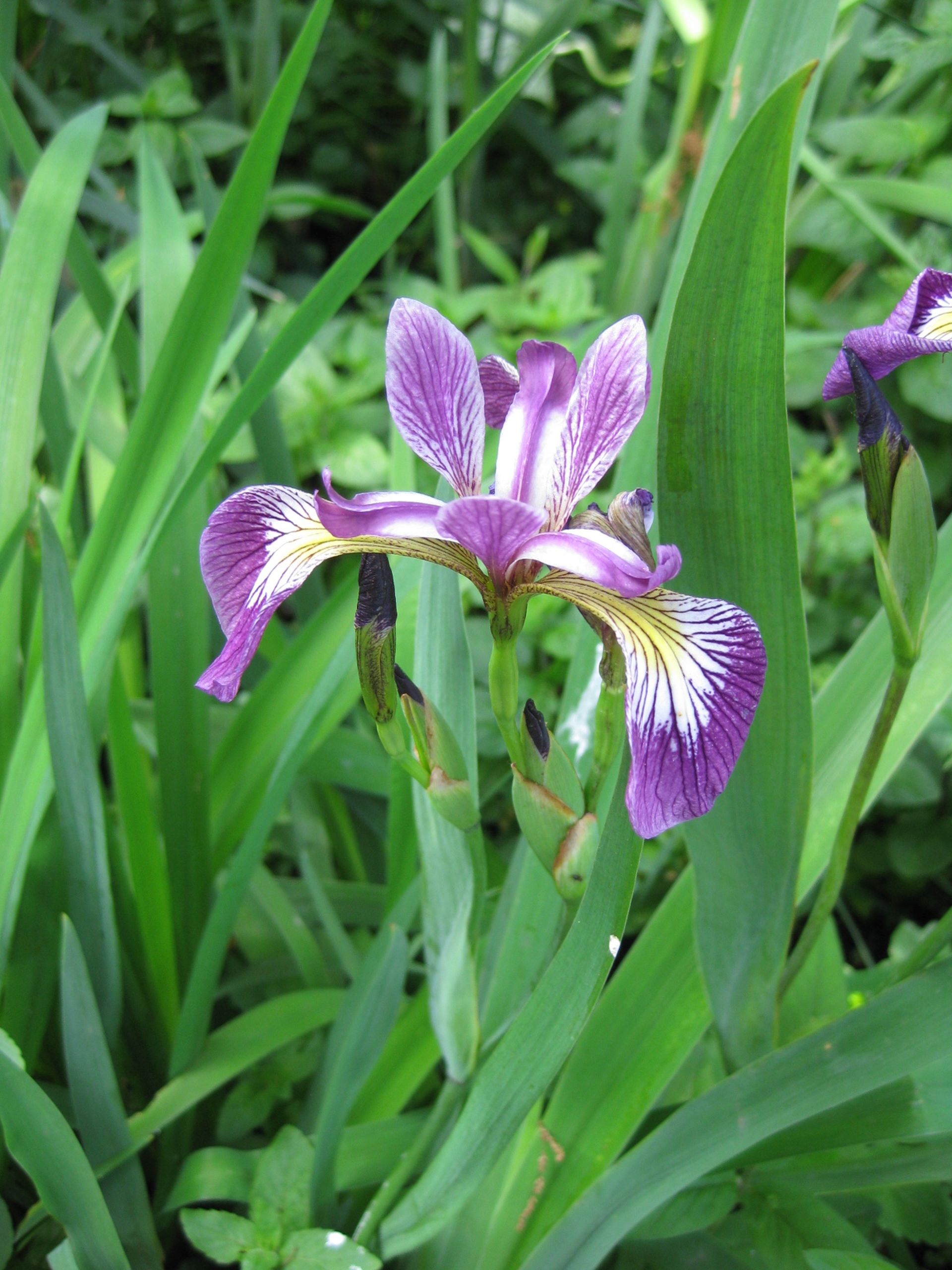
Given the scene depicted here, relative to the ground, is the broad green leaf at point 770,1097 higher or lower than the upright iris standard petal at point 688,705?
lower

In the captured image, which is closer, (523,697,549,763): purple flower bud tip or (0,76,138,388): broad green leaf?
(523,697,549,763): purple flower bud tip

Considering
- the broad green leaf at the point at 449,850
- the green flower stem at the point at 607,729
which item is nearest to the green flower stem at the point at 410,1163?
the broad green leaf at the point at 449,850

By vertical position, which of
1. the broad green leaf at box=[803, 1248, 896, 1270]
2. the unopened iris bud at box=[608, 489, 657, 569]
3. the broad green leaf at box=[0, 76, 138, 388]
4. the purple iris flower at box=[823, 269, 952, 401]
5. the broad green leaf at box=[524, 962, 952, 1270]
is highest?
the broad green leaf at box=[0, 76, 138, 388]

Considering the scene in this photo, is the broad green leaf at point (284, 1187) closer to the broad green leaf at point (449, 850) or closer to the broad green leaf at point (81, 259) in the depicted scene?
the broad green leaf at point (449, 850)

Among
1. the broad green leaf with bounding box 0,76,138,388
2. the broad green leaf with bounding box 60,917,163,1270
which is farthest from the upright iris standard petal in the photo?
the broad green leaf with bounding box 0,76,138,388

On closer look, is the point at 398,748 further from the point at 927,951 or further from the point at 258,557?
the point at 927,951

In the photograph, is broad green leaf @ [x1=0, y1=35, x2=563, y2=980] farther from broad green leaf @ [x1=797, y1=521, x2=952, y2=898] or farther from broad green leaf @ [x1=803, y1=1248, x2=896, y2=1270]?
broad green leaf @ [x1=803, y1=1248, x2=896, y2=1270]

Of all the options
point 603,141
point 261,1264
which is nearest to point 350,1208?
point 261,1264
